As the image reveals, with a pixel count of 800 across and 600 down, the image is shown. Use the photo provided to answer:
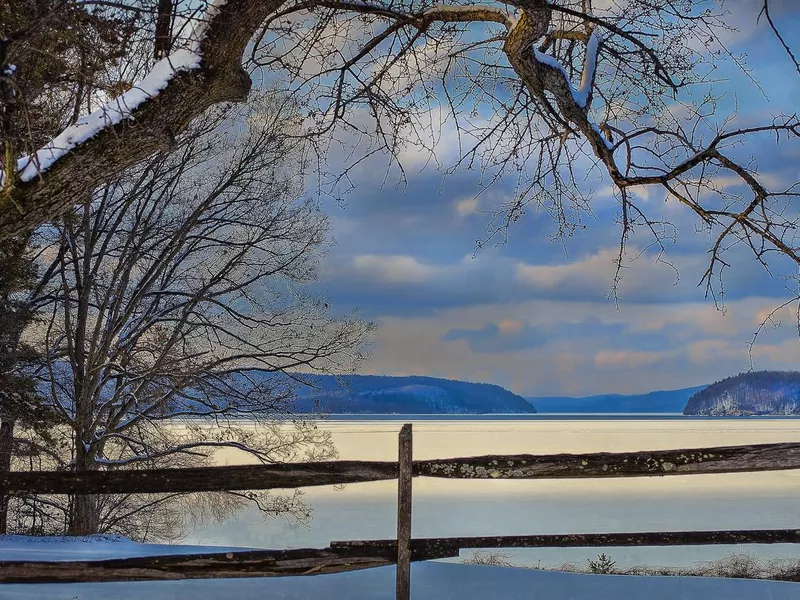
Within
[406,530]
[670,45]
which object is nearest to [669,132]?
[670,45]

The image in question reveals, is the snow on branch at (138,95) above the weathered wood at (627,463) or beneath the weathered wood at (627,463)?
above

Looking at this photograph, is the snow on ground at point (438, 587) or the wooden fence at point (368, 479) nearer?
the wooden fence at point (368, 479)

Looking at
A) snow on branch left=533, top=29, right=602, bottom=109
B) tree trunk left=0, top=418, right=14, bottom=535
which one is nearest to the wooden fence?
snow on branch left=533, top=29, right=602, bottom=109

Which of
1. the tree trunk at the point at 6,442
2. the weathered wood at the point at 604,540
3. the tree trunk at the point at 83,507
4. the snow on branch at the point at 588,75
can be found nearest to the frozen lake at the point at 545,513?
the tree trunk at the point at 83,507

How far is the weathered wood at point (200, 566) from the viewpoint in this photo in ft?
18.3

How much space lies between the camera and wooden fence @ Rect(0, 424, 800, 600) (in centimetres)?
542

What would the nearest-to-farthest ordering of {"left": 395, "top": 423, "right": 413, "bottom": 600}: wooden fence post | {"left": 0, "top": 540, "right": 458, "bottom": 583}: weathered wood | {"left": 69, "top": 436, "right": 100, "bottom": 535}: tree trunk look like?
{"left": 395, "top": 423, "right": 413, "bottom": 600}: wooden fence post < {"left": 0, "top": 540, "right": 458, "bottom": 583}: weathered wood < {"left": 69, "top": 436, "right": 100, "bottom": 535}: tree trunk

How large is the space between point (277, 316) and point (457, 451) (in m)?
20.7

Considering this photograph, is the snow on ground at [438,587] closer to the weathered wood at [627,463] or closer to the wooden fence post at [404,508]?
the wooden fence post at [404,508]

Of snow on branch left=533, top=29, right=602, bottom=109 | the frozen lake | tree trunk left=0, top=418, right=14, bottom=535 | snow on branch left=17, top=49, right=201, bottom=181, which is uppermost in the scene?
snow on branch left=533, top=29, right=602, bottom=109

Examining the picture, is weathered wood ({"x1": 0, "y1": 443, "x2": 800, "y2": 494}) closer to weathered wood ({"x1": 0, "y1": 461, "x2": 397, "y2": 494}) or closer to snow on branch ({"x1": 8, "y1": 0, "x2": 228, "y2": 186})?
weathered wood ({"x1": 0, "y1": 461, "x2": 397, "y2": 494})

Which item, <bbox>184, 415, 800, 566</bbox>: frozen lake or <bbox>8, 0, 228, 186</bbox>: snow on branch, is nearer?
<bbox>8, 0, 228, 186</bbox>: snow on branch

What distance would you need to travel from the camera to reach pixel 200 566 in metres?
5.57

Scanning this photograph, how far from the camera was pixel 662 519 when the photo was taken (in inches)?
802
